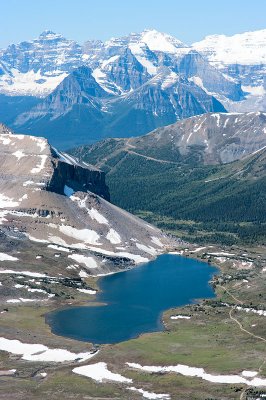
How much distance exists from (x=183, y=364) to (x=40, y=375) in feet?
105

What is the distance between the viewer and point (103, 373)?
193 meters

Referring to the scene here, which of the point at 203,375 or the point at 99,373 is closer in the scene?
the point at 203,375

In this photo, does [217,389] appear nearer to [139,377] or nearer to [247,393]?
[247,393]

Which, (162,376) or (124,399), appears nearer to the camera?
(124,399)

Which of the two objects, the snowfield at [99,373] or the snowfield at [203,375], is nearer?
the snowfield at [203,375]

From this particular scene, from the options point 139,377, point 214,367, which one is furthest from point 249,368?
point 139,377

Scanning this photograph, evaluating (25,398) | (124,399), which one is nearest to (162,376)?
(124,399)

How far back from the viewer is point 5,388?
180000mm

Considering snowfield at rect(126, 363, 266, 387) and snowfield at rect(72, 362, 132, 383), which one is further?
snowfield at rect(72, 362, 132, 383)

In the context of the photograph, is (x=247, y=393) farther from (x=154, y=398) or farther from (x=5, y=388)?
(x=5, y=388)

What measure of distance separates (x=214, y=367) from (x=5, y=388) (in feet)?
150

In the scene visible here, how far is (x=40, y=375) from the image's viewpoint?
192 m

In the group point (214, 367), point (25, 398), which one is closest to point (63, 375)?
point (25, 398)

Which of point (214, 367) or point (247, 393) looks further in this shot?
point (214, 367)
